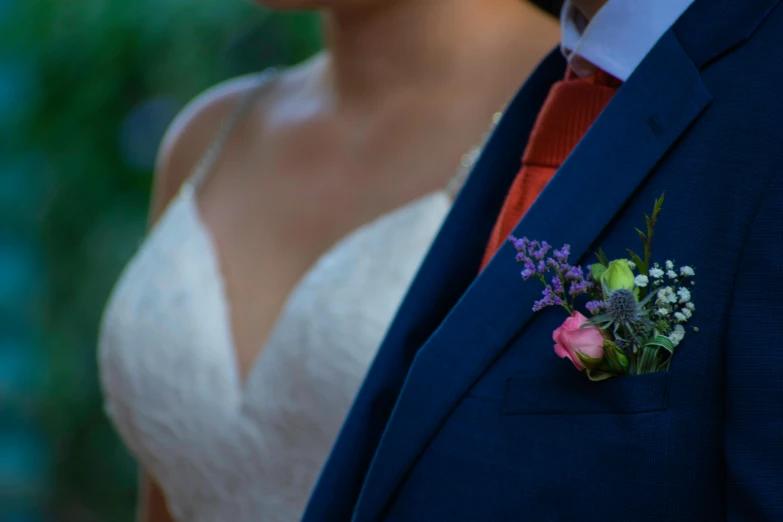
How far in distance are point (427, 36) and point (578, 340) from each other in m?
1.06

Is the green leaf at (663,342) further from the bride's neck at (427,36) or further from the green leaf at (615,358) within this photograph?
the bride's neck at (427,36)

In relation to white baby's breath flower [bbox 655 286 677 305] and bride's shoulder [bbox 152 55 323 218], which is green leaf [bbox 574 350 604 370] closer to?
white baby's breath flower [bbox 655 286 677 305]

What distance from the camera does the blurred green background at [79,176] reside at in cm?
329

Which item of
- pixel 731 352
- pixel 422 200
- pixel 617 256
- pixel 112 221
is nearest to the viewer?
pixel 731 352

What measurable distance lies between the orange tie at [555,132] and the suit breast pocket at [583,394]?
197 millimetres

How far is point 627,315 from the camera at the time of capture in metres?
0.74

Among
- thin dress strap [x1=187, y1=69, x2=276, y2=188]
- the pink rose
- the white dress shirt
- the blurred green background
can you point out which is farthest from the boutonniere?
the blurred green background

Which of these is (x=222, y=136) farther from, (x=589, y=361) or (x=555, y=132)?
(x=589, y=361)

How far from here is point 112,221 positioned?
132 inches

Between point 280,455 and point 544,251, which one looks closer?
point 544,251

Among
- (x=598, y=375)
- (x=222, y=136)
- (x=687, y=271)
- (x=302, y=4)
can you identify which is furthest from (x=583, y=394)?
(x=222, y=136)

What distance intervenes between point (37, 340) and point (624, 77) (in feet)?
9.51

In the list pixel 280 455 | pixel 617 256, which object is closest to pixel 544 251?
pixel 617 256

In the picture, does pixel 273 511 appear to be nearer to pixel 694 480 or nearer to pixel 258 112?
pixel 258 112
